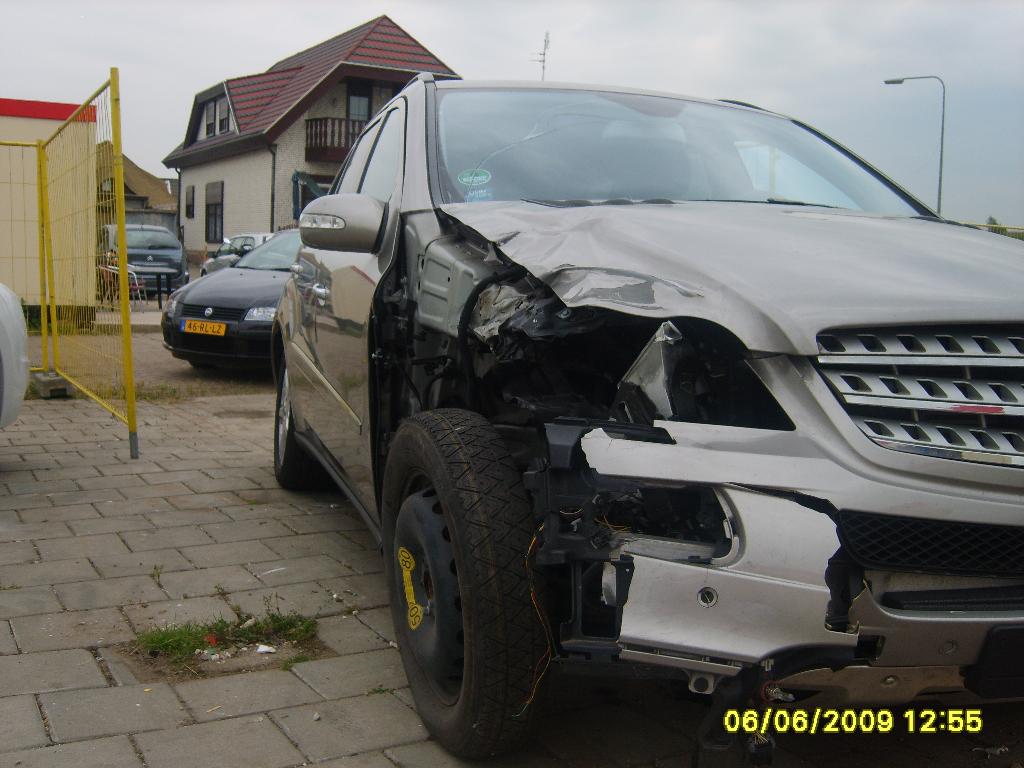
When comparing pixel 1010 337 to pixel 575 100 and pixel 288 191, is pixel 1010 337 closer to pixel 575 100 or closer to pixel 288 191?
pixel 575 100

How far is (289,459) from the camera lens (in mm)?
5676

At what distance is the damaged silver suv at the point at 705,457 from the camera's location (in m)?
1.98

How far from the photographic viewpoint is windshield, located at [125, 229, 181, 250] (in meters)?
24.5

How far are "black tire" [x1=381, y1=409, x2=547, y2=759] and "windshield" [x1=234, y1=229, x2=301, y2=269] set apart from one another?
891 centimetres

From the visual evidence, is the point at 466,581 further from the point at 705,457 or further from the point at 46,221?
the point at 46,221

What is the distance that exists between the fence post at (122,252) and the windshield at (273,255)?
4924 millimetres

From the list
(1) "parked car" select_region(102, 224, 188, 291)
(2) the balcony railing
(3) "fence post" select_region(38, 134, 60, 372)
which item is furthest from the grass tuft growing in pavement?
(2) the balcony railing

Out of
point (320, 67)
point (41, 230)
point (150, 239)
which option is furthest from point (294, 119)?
point (41, 230)

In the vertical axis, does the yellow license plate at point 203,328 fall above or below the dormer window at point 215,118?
below

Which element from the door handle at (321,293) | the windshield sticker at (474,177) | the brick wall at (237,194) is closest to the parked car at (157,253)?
the brick wall at (237,194)

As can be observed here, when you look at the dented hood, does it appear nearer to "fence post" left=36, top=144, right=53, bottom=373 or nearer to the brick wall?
"fence post" left=36, top=144, right=53, bottom=373

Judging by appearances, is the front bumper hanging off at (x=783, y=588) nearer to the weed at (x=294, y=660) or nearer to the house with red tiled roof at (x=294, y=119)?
the weed at (x=294, y=660)

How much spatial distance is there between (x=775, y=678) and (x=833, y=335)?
0.67 meters
